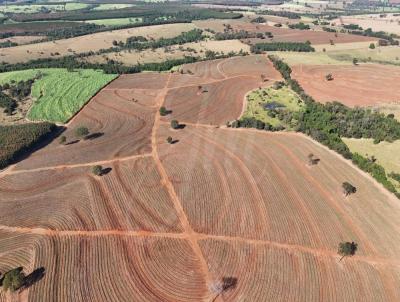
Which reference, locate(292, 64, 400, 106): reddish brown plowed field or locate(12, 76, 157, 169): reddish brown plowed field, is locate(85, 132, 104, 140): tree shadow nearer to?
locate(12, 76, 157, 169): reddish brown plowed field

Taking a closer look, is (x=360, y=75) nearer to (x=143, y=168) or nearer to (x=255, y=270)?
(x=143, y=168)

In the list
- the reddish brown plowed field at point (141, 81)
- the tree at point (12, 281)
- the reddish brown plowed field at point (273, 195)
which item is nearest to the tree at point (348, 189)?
the reddish brown plowed field at point (273, 195)

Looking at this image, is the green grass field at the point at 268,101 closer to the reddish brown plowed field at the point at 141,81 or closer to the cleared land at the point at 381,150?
the cleared land at the point at 381,150

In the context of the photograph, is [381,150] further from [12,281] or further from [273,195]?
[12,281]

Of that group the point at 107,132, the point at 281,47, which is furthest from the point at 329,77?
the point at 107,132

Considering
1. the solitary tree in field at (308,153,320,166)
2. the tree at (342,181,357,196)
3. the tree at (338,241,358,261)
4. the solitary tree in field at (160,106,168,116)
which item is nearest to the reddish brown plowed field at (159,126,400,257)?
the solitary tree in field at (308,153,320,166)
